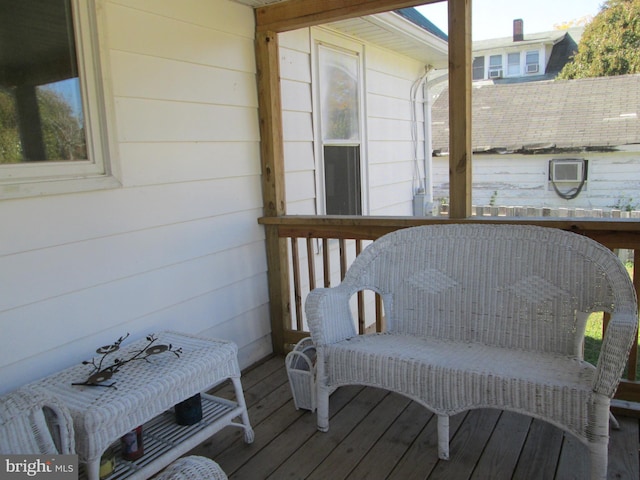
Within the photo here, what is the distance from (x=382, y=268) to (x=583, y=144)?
7761mm

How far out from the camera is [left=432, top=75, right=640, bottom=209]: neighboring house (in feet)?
28.9

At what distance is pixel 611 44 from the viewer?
11.1 meters

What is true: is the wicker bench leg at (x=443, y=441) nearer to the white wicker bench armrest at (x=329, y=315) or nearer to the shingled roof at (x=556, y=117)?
the white wicker bench armrest at (x=329, y=315)

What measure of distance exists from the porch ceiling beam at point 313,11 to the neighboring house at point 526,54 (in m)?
11.7

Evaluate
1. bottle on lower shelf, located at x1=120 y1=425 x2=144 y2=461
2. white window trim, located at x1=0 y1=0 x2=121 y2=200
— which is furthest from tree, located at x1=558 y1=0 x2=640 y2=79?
bottle on lower shelf, located at x1=120 y1=425 x2=144 y2=461

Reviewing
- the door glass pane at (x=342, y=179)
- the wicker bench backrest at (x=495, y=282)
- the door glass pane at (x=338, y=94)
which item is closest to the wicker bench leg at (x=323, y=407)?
the wicker bench backrest at (x=495, y=282)

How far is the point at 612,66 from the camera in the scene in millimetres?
10898

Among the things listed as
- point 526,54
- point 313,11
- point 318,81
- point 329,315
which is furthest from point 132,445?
point 526,54

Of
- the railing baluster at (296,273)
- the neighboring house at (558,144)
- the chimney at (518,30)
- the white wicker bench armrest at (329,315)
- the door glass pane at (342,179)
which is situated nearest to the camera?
the white wicker bench armrest at (329,315)

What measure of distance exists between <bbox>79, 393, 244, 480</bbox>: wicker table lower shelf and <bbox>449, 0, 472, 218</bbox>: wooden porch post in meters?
1.50

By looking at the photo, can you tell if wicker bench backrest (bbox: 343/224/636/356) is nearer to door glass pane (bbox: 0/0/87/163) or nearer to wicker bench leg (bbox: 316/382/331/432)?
wicker bench leg (bbox: 316/382/331/432)

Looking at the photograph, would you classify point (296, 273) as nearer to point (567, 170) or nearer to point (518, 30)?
point (567, 170)

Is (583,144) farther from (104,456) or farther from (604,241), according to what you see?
(104,456)

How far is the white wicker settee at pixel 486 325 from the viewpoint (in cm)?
180
